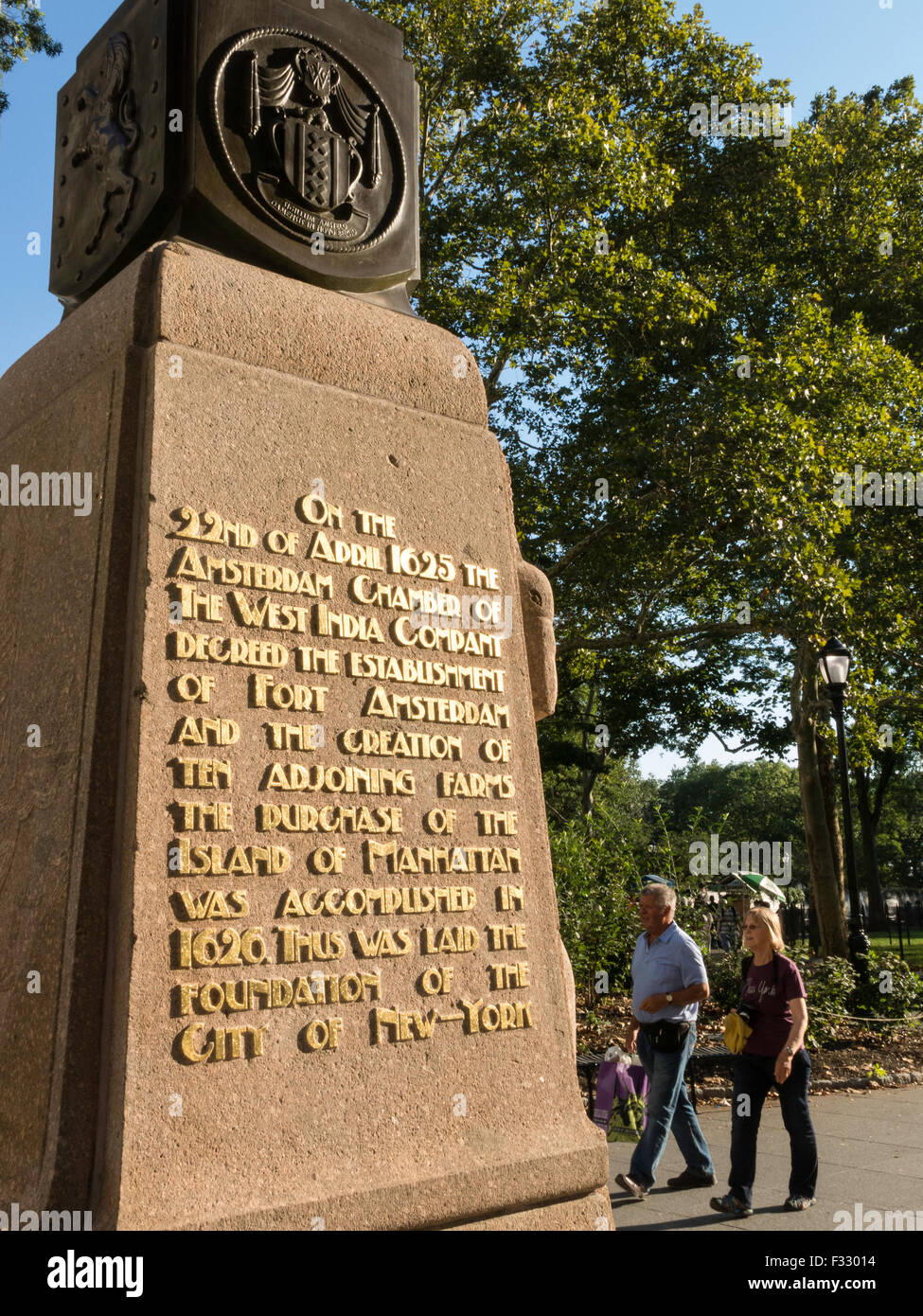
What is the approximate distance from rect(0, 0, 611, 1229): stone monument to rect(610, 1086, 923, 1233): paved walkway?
2545 mm

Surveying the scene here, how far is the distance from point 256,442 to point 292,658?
738 millimetres

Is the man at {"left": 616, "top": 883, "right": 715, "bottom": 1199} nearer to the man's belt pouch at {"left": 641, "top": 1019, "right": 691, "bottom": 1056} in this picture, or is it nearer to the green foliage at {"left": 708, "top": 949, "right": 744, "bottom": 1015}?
the man's belt pouch at {"left": 641, "top": 1019, "right": 691, "bottom": 1056}

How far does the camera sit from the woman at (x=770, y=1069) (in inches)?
245

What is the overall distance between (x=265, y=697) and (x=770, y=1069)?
4.29 metres

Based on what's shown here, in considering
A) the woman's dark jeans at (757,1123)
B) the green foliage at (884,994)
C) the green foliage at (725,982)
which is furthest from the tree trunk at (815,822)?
the woman's dark jeans at (757,1123)

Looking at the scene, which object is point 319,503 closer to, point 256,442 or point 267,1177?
point 256,442

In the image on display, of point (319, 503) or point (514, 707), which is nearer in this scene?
point (319, 503)

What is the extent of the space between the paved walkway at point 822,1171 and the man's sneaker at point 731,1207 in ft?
0.14

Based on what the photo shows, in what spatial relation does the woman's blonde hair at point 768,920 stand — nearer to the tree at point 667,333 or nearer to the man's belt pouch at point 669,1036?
the man's belt pouch at point 669,1036

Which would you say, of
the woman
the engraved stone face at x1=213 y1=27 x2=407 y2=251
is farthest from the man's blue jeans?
the engraved stone face at x1=213 y1=27 x2=407 y2=251

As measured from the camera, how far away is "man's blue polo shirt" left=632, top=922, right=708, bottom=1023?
6.68 m

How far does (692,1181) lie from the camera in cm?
685

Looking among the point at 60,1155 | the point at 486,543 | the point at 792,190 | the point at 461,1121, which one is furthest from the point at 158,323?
the point at 792,190

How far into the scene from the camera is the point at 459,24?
1508cm
